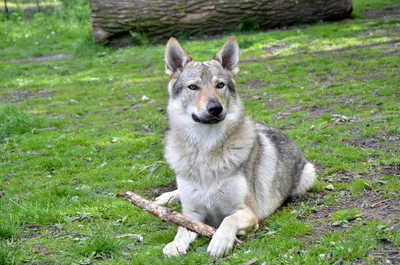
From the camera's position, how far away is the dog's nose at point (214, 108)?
17.2 feet

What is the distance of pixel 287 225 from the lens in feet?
16.8

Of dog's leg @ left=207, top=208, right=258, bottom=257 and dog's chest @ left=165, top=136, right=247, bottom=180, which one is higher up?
dog's chest @ left=165, top=136, right=247, bottom=180

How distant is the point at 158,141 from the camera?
28.8 ft

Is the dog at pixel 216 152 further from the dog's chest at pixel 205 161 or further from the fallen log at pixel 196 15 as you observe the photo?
the fallen log at pixel 196 15

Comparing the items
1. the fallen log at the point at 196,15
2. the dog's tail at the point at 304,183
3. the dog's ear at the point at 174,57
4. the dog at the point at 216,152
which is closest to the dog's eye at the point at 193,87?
the dog at the point at 216,152

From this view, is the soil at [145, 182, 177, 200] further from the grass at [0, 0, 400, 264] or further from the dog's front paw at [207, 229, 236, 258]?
the dog's front paw at [207, 229, 236, 258]

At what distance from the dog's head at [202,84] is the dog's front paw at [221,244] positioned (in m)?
1.14

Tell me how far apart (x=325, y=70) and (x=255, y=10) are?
5.18m

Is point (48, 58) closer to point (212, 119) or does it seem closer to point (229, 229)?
point (212, 119)

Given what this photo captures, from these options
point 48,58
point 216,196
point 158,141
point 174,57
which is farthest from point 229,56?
point 48,58

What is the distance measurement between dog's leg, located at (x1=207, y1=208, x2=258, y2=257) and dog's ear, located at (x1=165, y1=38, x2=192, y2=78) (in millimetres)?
1727

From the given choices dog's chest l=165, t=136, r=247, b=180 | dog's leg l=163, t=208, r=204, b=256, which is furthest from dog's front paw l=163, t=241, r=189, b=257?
dog's chest l=165, t=136, r=247, b=180

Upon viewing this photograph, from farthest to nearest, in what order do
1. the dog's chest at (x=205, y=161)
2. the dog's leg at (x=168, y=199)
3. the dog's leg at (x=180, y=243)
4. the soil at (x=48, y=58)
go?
the soil at (x=48, y=58) → the dog's leg at (x=168, y=199) → the dog's chest at (x=205, y=161) → the dog's leg at (x=180, y=243)

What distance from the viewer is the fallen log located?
1642 cm
